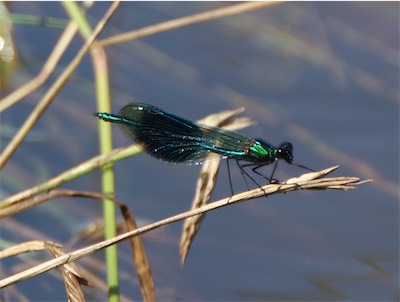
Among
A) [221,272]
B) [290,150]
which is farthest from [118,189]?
[290,150]

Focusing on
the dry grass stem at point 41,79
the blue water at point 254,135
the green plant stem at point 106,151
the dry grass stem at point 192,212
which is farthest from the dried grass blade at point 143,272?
the dry grass stem at point 41,79

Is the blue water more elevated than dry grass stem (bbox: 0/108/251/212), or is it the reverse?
the blue water

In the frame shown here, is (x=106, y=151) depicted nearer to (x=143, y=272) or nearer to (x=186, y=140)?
(x=186, y=140)

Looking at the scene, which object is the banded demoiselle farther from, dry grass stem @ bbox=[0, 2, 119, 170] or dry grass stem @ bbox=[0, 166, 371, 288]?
dry grass stem @ bbox=[0, 166, 371, 288]

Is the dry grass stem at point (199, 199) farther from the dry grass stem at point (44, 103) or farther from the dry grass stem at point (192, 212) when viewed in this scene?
the dry grass stem at point (44, 103)

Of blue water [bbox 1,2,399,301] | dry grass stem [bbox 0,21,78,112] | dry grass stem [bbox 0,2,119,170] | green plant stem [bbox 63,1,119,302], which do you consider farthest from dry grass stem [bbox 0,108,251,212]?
blue water [bbox 1,2,399,301]

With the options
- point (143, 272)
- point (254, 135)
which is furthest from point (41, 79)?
point (254, 135)

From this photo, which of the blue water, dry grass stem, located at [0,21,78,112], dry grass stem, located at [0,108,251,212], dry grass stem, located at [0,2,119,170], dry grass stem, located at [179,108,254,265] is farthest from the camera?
the blue water
